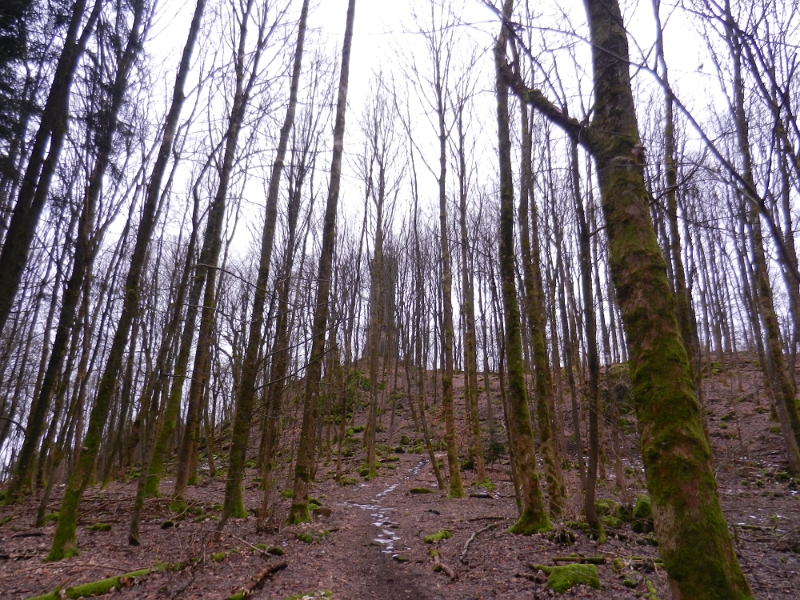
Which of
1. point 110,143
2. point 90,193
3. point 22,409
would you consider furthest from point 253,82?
point 22,409

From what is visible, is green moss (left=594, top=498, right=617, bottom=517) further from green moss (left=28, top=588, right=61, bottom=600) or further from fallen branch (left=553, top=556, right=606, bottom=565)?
green moss (left=28, top=588, right=61, bottom=600)

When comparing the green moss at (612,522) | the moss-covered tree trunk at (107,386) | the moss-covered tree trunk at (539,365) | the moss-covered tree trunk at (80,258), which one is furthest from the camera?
the moss-covered tree trunk at (80,258)

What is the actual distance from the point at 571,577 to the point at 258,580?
312 cm

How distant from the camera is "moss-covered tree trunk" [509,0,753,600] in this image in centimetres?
217

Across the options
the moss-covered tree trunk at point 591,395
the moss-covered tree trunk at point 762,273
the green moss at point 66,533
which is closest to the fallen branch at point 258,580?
the green moss at point 66,533

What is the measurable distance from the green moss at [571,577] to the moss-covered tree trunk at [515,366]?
1.84m

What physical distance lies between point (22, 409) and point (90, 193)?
689 inches

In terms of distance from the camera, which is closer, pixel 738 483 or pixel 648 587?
pixel 648 587

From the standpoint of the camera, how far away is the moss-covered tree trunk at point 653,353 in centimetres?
217

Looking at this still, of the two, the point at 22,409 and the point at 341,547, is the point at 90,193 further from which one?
the point at 22,409

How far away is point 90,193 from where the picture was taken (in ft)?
24.6

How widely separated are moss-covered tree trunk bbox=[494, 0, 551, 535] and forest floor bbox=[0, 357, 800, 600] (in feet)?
1.19

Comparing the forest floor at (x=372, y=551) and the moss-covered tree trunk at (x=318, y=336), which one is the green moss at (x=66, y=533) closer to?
the forest floor at (x=372, y=551)

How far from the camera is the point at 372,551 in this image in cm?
652
